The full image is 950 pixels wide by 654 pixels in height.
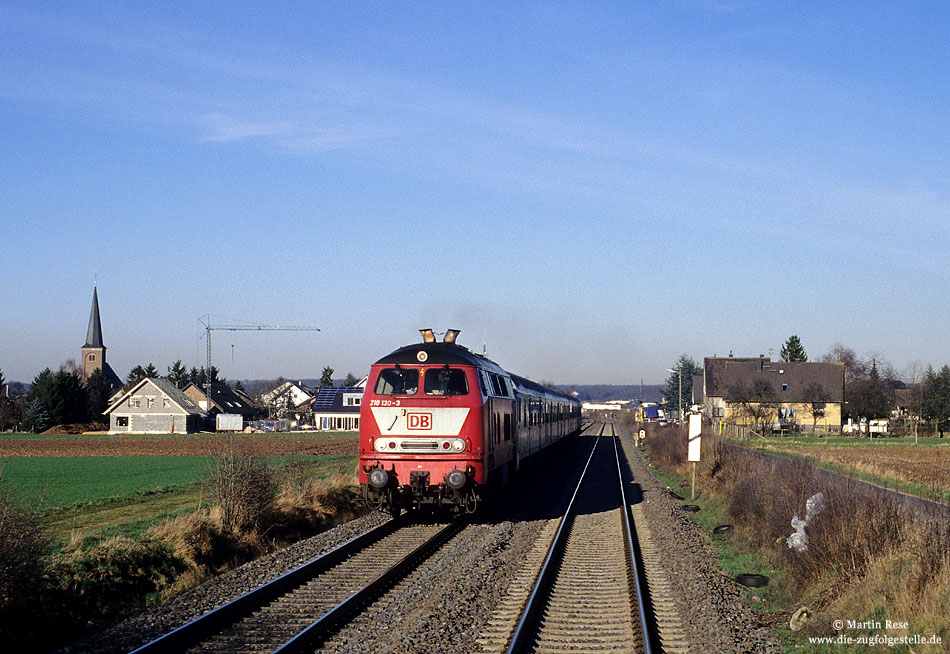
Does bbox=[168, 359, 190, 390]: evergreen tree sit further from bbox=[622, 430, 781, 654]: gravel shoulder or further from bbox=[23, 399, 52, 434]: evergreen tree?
bbox=[622, 430, 781, 654]: gravel shoulder

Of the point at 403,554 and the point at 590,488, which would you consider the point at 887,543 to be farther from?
→ the point at 590,488

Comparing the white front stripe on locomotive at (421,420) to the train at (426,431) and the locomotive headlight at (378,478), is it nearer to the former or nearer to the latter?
the train at (426,431)

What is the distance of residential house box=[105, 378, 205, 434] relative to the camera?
8906 cm

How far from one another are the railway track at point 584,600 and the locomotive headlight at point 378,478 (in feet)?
10.4

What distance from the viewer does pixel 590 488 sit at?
1003 inches

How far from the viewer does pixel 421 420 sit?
16016 mm

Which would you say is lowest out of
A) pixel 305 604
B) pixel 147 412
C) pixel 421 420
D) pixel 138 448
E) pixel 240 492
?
pixel 138 448

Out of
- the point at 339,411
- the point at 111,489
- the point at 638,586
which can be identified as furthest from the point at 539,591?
the point at 339,411

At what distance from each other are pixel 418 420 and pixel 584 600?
6155 millimetres

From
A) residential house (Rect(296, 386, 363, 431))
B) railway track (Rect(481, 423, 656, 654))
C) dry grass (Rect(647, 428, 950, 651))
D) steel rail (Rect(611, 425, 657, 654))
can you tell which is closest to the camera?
dry grass (Rect(647, 428, 950, 651))

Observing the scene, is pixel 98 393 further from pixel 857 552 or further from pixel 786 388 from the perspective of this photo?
pixel 857 552

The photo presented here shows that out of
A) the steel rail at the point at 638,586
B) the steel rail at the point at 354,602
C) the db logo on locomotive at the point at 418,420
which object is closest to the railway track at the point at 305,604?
the steel rail at the point at 354,602

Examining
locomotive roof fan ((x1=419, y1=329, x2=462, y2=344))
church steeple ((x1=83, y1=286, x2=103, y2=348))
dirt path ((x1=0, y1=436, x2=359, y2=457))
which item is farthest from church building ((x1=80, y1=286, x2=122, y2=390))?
locomotive roof fan ((x1=419, y1=329, x2=462, y2=344))

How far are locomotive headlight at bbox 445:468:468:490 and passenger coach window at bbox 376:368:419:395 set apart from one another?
1.76 meters
